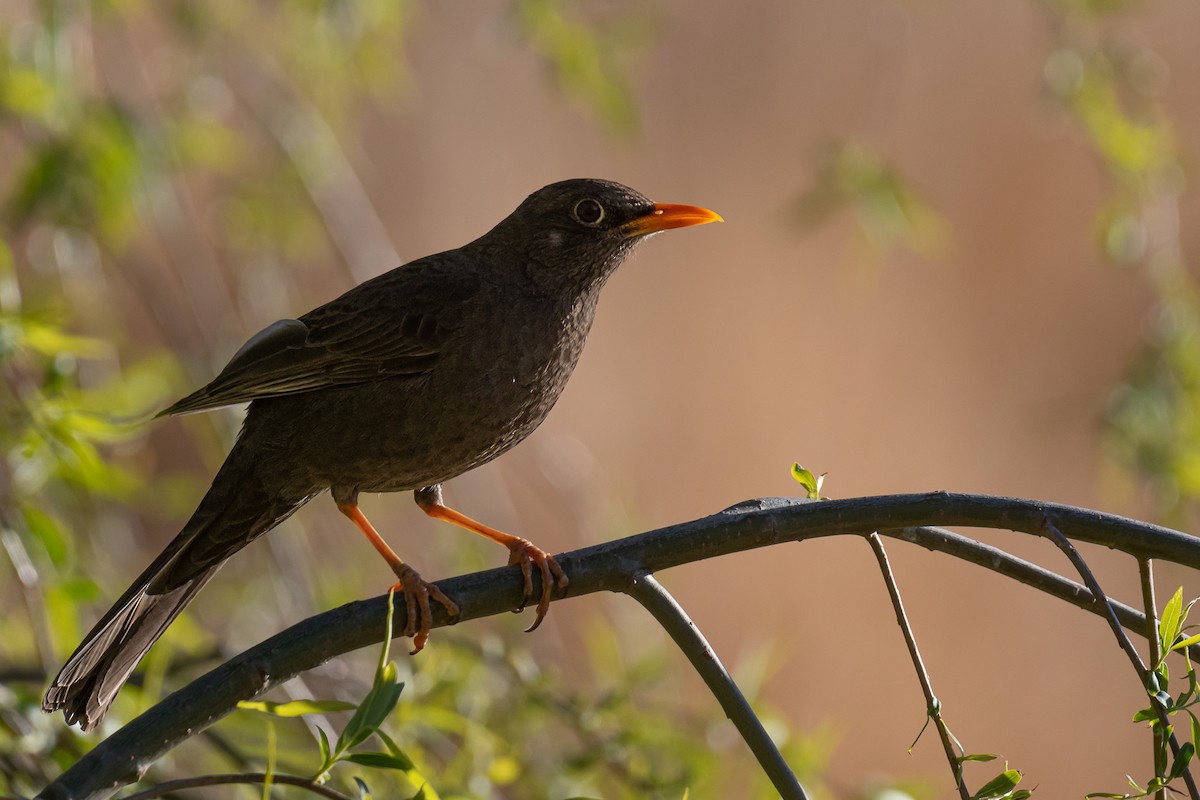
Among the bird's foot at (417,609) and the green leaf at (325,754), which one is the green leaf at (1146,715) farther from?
the bird's foot at (417,609)

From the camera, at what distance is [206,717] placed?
2.06m

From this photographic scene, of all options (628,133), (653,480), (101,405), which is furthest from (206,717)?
(653,480)

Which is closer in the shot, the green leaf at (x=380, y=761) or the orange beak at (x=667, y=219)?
the green leaf at (x=380, y=761)

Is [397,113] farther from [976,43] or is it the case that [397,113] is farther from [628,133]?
[628,133]

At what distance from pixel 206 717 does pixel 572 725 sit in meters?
1.72

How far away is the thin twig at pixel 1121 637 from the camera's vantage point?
5.58 feet

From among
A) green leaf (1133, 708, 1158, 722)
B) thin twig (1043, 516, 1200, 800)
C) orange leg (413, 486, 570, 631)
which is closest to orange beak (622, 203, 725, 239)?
orange leg (413, 486, 570, 631)

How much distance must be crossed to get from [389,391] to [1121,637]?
6.78 ft

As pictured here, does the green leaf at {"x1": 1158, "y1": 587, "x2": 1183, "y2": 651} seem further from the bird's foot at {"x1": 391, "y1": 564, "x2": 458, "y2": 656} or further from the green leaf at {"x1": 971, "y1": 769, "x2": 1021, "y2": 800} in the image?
the bird's foot at {"x1": 391, "y1": 564, "x2": 458, "y2": 656}

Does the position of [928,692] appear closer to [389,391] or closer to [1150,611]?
[1150,611]

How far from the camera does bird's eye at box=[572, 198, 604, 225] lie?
3700 mm

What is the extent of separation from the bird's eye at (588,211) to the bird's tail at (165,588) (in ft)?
3.64

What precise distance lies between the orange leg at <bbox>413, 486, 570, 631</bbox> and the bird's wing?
497 millimetres

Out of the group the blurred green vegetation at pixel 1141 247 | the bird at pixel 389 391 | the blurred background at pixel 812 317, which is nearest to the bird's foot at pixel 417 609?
the bird at pixel 389 391
